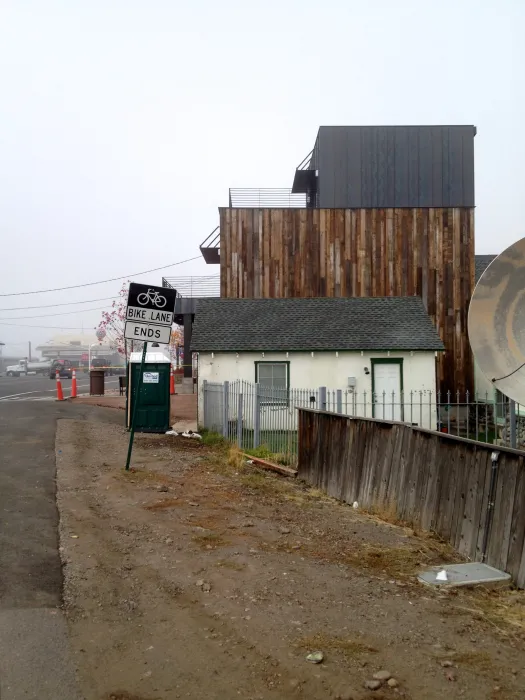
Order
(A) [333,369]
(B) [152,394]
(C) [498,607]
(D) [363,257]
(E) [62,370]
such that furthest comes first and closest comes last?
(E) [62,370] < (D) [363,257] < (A) [333,369] < (B) [152,394] < (C) [498,607]

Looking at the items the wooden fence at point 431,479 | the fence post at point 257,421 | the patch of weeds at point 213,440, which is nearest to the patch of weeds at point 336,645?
the wooden fence at point 431,479

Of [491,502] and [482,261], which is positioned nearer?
[491,502]

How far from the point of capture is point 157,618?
16.4ft

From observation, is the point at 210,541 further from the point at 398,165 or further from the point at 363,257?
the point at 398,165

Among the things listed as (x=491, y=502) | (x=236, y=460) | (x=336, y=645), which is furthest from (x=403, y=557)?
(x=236, y=460)

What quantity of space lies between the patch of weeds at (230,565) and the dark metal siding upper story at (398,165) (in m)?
23.0

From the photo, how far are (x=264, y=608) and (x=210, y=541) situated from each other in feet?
6.41

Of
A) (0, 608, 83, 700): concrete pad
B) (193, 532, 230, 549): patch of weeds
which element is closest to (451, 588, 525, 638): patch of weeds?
(193, 532, 230, 549): patch of weeds

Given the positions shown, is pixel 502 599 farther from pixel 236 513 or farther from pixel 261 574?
pixel 236 513

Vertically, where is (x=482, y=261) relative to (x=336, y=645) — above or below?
above

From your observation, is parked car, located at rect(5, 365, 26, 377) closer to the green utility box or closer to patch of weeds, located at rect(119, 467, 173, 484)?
the green utility box

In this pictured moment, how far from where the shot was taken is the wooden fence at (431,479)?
6.22m

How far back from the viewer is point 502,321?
7.38m

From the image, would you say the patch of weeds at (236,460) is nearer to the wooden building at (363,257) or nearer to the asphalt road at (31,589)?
the asphalt road at (31,589)
